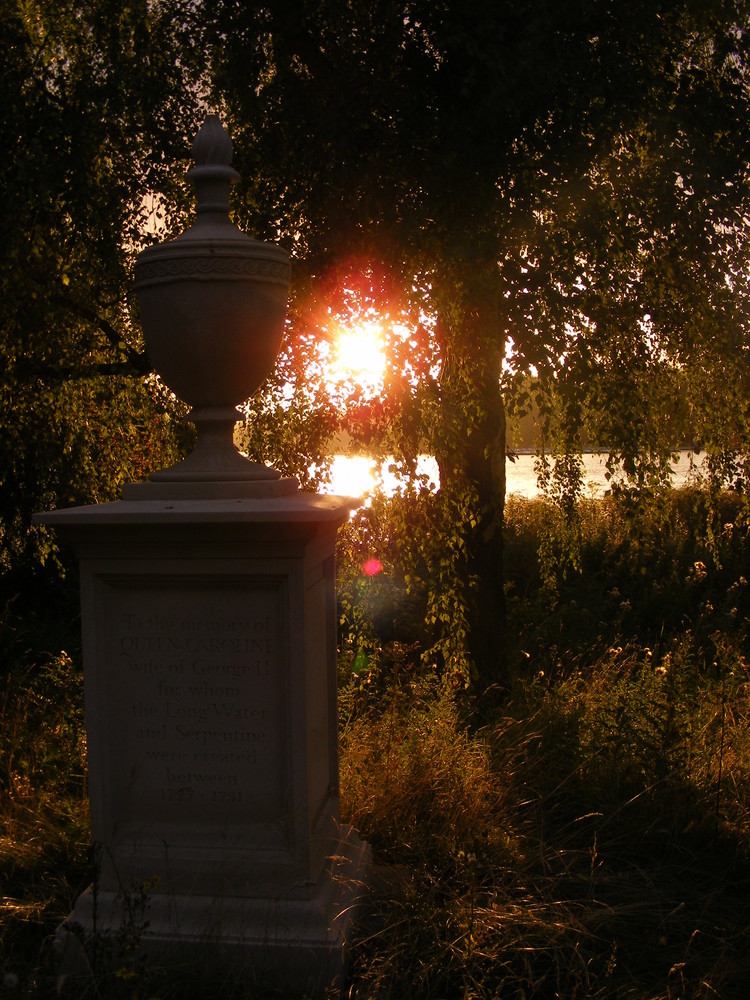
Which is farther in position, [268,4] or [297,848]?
[268,4]

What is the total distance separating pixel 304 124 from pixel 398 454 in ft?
5.61

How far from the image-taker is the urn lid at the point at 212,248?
3.11 m

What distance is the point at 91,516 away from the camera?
9.92 ft

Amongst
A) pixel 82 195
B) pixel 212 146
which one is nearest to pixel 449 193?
pixel 212 146

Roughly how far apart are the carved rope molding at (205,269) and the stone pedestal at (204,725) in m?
0.72

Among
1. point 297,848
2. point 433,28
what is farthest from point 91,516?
point 433,28

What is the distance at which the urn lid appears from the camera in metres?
3.11

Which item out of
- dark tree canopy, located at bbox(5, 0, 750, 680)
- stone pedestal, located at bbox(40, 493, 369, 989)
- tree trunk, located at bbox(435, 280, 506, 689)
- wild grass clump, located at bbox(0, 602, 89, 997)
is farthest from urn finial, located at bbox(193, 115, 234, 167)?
wild grass clump, located at bbox(0, 602, 89, 997)

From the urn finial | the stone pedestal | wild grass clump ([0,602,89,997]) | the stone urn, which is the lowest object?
wild grass clump ([0,602,89,997])

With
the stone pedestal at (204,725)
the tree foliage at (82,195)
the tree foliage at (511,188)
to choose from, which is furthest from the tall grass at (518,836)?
the tree foliage at (82,195)

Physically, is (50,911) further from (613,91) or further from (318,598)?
(613,91)

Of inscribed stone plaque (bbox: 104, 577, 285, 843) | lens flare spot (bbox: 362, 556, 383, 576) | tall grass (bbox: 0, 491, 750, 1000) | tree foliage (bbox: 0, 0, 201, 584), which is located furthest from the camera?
lens flare spot (bbox: 362, 556, 383, 576)

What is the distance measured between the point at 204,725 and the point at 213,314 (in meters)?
1.34

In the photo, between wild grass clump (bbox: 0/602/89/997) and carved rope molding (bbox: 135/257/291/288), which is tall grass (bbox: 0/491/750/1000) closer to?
wild grass clump (bbox: 0/602/89/997)
